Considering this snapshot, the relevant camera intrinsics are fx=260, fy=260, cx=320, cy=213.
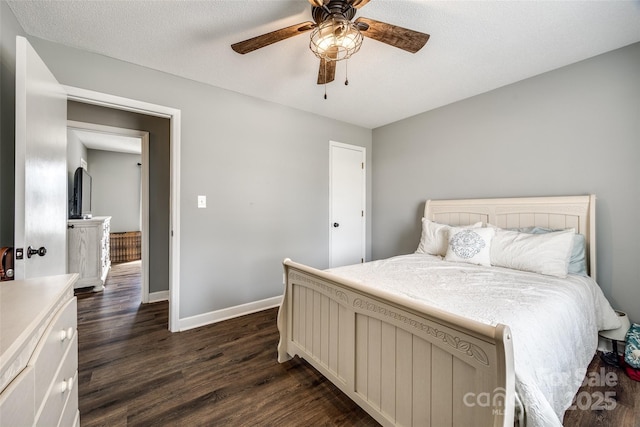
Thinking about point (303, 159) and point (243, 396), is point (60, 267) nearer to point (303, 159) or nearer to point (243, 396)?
point (243, 396)

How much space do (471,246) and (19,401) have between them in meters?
2.65

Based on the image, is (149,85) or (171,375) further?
(149,85)

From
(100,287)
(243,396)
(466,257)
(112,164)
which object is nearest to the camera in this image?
(243,396)

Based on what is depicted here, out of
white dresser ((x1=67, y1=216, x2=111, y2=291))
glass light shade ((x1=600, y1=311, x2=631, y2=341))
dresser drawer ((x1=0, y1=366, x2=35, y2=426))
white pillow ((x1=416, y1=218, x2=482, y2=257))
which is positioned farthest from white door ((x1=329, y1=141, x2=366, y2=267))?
white dresser ((x1=67, y1=216, x2=111, y2=291))

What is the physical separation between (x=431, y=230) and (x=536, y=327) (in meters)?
1.70

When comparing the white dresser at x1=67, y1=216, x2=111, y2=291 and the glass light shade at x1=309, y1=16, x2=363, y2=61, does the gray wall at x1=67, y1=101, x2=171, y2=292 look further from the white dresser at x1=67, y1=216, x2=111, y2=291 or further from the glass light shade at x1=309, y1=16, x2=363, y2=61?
the glass light shade at x1=309, y1=16, x2=363, y2=61

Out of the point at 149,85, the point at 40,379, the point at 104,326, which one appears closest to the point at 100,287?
the point at 104,326

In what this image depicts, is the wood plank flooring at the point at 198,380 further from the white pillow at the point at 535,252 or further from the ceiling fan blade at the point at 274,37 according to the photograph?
the ceiling fan blade at the point at 274,37

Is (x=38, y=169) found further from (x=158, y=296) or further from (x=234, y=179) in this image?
(x=158, y=296)

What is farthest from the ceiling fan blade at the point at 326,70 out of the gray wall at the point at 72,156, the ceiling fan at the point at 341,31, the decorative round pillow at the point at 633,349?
the gray wall at the point at 72,156

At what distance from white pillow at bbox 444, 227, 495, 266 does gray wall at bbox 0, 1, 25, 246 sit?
326 cm

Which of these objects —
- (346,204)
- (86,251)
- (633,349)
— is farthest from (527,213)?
(86,251)

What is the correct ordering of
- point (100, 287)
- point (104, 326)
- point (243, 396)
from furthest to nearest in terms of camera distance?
point (100, 287) < point (104, 326) < point (243, 396)

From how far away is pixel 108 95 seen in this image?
2.16m
